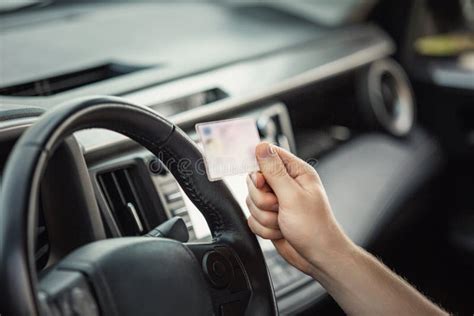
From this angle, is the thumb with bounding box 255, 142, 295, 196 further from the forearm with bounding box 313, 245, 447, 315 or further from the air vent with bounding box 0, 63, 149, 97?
the air vent with bounding box 0, 63, 149, 97

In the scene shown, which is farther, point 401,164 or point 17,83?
point 401,164

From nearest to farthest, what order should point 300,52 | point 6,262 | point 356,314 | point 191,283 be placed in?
point 6,262 < point 191,283 < point 356,314 < point 300,52

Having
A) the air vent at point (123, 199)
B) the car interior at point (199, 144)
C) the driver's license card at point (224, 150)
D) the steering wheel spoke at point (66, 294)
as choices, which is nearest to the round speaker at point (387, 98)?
the car interior at point (199, 144)

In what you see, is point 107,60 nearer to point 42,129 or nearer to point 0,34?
point 0,34

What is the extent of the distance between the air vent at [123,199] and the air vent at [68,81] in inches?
16.5

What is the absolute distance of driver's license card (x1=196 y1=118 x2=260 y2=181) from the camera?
38.8 inches

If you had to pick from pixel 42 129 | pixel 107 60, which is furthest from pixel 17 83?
pixel 42 129

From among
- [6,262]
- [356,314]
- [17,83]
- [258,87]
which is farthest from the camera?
[258,87]

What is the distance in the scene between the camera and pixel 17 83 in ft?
5.01

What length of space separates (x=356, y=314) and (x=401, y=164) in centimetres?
102

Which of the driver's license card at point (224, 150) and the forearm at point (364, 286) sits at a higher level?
the driver's license card at point (224, 150)

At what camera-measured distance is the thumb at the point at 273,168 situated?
0.98 meters

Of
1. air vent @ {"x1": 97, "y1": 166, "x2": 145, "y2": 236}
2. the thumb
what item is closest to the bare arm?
the thumb

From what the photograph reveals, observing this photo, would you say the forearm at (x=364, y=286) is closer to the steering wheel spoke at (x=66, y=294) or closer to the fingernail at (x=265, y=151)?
the fingernail at (x=265, y=151)
